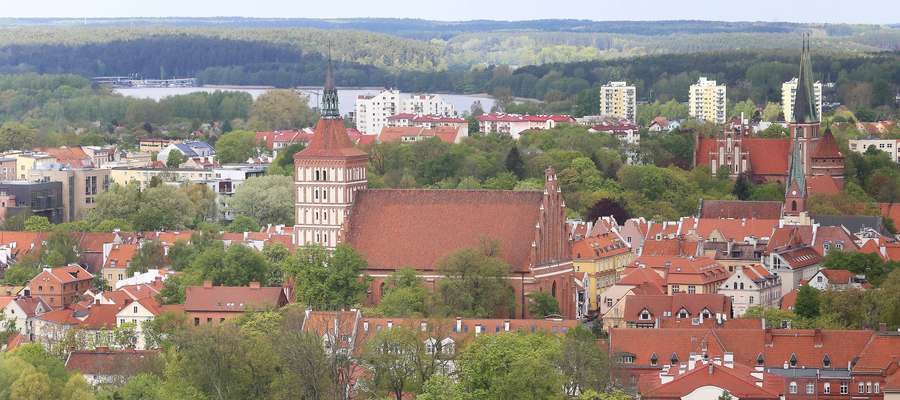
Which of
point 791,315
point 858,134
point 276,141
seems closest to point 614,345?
point 791,315

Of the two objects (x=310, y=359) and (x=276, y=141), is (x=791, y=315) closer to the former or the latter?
(x=310, y=359)

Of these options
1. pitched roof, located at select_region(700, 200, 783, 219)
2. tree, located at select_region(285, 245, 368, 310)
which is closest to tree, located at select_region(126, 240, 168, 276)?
tree, located at select_region(285, 245, 368, 310)

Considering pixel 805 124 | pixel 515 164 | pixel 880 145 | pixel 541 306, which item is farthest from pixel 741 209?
pixel 880 145

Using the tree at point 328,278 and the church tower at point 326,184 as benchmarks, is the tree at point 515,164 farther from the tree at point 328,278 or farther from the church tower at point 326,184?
the tree at point 328,278

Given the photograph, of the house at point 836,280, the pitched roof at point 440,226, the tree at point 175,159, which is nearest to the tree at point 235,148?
the tree at point 175,159

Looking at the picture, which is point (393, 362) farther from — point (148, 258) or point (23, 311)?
point (148, 258)

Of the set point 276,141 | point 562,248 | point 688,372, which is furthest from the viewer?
point 276,141
